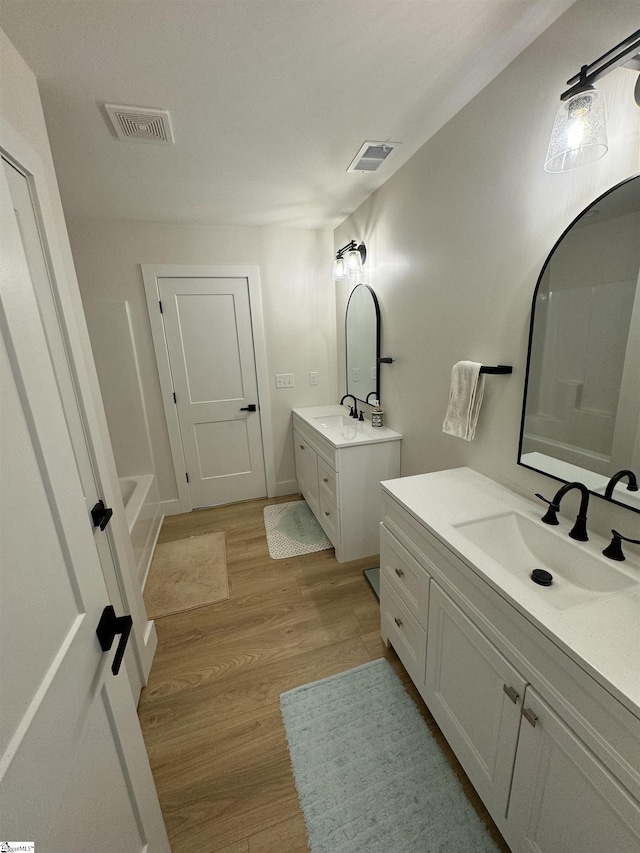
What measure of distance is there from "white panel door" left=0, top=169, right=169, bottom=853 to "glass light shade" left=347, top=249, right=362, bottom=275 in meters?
2.14

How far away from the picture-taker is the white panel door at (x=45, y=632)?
462 millimetres

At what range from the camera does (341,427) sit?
8.31 ft

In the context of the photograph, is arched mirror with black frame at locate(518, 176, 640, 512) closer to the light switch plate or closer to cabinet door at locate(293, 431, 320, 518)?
cabinet door at locate(293, 431, 320, 518)

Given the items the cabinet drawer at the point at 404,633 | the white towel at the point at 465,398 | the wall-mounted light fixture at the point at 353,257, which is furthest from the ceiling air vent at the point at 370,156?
the cabinet drawer at the point at 404,633

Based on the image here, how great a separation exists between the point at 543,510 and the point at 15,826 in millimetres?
1500

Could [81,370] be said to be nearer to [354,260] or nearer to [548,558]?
[548,558]

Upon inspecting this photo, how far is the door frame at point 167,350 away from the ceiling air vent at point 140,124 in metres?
1.17

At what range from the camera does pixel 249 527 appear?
2861 millimetres

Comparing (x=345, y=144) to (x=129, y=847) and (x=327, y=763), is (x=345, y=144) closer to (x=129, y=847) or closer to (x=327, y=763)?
(x=129, y=847)

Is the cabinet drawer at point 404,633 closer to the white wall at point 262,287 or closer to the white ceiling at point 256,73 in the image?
the white wall at point 262,287

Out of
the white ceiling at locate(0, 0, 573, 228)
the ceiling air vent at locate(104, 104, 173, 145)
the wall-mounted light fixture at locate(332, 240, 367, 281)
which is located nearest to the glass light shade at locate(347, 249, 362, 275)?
the wall-mounted light fixture at locate(332, 240, 367, 281)

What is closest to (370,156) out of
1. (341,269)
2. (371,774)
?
(341,269)

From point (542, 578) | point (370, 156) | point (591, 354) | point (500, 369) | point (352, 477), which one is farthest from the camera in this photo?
point (352, 477)

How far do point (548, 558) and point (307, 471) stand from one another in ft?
6.40
